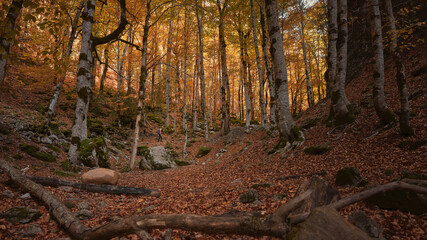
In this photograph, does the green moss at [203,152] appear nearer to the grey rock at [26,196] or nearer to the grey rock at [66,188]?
the grey rock at [66,188]

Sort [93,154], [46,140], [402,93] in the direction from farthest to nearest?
[93,154] → [46,140] → [402,93]

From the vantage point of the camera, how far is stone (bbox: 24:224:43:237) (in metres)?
3.35

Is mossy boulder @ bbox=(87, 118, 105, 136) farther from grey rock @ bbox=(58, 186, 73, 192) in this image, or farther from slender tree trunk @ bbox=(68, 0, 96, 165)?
grey rock @ bbox=(58, 186, 73, 192)

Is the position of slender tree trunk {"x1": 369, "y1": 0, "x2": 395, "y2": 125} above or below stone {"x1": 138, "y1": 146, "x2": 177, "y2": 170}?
above

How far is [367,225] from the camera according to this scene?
2.64 m

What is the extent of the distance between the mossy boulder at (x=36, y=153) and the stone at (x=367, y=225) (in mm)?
10539

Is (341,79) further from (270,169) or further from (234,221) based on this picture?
(234,221)

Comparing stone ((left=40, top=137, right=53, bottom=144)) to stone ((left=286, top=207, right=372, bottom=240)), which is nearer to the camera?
stone ((left=286, top=207, right=372, bottom=240))

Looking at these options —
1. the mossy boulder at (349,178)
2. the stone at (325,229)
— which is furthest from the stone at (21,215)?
the mossy boulder at (349,178)

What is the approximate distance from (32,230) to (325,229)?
4.69m

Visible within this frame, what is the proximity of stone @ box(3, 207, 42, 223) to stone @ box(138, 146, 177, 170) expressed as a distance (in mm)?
8258

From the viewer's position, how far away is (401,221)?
2.83 meters

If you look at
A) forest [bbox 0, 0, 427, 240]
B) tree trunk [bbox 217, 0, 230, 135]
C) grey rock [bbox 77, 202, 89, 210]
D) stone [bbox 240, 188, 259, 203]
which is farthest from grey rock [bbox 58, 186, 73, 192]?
tree trunk [bbox 217, 0, 230, 135]

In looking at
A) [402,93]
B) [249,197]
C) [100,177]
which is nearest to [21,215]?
[100,177]
